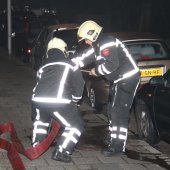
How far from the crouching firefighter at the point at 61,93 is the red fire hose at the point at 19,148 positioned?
265 mm

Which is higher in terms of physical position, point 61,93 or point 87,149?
point 61,93

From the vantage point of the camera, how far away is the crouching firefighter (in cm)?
683

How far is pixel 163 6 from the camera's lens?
26.6 metres

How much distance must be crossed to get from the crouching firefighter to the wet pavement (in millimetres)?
261

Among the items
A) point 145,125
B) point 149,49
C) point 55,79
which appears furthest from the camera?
point 149,49

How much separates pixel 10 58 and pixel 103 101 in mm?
12070

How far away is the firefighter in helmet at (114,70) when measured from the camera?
7215 millimetres

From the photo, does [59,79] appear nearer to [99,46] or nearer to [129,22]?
[99,46]

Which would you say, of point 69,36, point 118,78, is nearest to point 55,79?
point 118,78

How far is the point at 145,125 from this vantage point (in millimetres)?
8383

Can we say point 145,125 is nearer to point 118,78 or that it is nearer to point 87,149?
point 87,149

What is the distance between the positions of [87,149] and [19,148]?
3.33 feet

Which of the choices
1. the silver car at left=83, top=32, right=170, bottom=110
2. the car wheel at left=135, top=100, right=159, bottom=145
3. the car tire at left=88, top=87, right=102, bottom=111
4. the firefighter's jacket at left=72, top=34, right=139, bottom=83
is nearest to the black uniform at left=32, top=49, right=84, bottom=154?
the firefighter's jacket at left=72, top=34, right=139, bottom=83

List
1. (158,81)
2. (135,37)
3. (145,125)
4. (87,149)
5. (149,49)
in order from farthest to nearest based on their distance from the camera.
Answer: (135,37) < (149,49) < (145,125) < (158,81) < (87,149)
